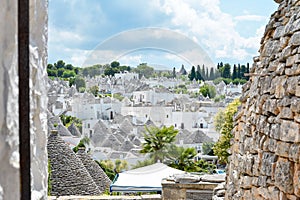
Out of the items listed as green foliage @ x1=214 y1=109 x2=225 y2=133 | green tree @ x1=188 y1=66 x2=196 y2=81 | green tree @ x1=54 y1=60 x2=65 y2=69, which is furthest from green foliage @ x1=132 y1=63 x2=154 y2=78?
green tree @ x1=54 y1=60 x2=65 y2=69

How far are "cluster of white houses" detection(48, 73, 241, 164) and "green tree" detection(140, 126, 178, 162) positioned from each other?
164 mm

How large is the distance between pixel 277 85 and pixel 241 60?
11.3 metres

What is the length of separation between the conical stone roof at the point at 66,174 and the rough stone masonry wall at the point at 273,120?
4.03m

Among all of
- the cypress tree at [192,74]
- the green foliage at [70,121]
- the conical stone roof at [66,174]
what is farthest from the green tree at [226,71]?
the conical stone roof at [66,174]

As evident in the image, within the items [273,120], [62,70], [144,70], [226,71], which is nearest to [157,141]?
[144,70]

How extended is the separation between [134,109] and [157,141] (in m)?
0.92

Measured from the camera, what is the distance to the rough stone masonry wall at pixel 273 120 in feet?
6.40

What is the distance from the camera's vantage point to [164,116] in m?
10.1

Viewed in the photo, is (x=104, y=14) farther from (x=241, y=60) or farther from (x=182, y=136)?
(x=182, y=136)

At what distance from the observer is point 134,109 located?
33.5 feet

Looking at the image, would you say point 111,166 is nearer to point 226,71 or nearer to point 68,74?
point 226,71

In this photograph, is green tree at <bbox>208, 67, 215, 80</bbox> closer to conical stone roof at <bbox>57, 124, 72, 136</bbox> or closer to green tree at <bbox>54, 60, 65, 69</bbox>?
conical stone roof at <bbox>57, 124, 72, 136</bbox>

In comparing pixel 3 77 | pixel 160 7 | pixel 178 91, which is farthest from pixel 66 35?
pixel 3 77

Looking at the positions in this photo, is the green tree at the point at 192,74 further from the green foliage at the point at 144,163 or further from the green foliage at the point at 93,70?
the green foliage at the point at 144,163
